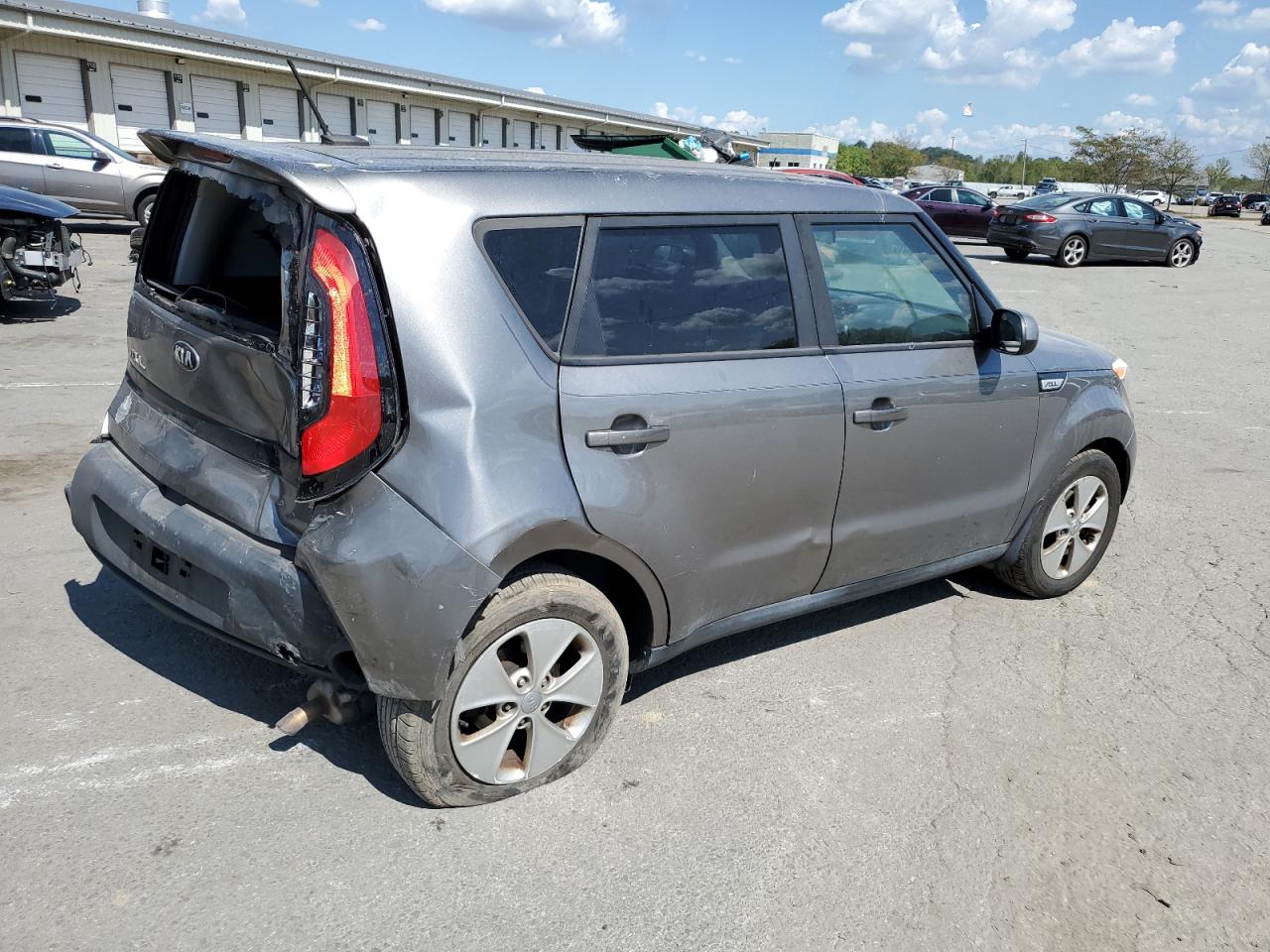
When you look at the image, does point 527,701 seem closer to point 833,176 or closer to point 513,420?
point 513,420

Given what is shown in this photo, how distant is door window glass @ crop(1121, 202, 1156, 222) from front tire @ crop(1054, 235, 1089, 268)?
1410 mm

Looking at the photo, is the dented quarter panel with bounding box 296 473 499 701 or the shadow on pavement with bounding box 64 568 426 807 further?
the shadow on pavement with bounding box 64 568 426 807

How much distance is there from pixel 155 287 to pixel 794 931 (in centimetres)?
283

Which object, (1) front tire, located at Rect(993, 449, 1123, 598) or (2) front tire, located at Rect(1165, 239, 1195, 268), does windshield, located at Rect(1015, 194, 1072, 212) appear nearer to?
(2) front tire, located at Rect(1165, 239, 1195, 268)

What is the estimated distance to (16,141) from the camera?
17.1 metres

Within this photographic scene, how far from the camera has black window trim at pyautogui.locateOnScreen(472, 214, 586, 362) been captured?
278cm

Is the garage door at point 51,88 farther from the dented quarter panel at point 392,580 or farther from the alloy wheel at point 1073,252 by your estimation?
the dented quarter panel at point 392,580

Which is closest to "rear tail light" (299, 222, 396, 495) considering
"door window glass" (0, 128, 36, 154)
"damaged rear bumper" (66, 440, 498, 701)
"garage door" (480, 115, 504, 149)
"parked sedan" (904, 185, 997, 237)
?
"damaged rear bumper" (66, 440, 498, 701)

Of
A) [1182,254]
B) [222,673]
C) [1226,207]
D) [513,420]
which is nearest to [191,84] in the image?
[1182,254]

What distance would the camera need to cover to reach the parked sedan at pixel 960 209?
2600 centimetres

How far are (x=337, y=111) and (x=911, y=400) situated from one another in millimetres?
34097

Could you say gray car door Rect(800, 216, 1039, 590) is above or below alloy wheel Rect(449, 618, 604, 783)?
above

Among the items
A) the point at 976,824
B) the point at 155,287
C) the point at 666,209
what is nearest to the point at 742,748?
the point at 976,824

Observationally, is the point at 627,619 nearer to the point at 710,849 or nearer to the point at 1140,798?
the point at 710,849
